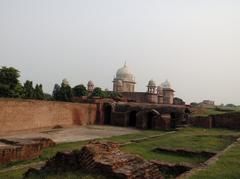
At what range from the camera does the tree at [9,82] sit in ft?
92.5

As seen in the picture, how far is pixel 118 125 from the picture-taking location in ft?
97.5

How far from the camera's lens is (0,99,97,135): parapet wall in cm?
1905

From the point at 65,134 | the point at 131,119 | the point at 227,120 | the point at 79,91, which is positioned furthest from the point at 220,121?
the point at 79,91

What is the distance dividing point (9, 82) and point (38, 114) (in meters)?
8.38

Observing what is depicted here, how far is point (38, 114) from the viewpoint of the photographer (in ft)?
71.4

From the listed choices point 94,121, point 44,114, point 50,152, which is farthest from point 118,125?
point 50,152

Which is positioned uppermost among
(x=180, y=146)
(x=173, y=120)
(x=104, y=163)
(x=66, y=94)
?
(x=66, y=94)

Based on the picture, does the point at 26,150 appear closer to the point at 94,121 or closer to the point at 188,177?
the point at 188,177

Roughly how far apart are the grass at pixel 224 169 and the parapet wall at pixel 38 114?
13.7m

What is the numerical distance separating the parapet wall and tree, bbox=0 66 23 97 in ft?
19.7

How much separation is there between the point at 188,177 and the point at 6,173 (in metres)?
4.87

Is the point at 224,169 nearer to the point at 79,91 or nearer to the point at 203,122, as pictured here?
the point at 203,122

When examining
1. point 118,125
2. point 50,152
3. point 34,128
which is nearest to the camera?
point 50,152

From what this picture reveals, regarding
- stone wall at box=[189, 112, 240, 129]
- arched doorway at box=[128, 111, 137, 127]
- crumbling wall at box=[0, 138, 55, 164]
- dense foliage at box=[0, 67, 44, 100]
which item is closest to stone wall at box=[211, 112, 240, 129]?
stone wall at box=[189, 112, 240, 129]
